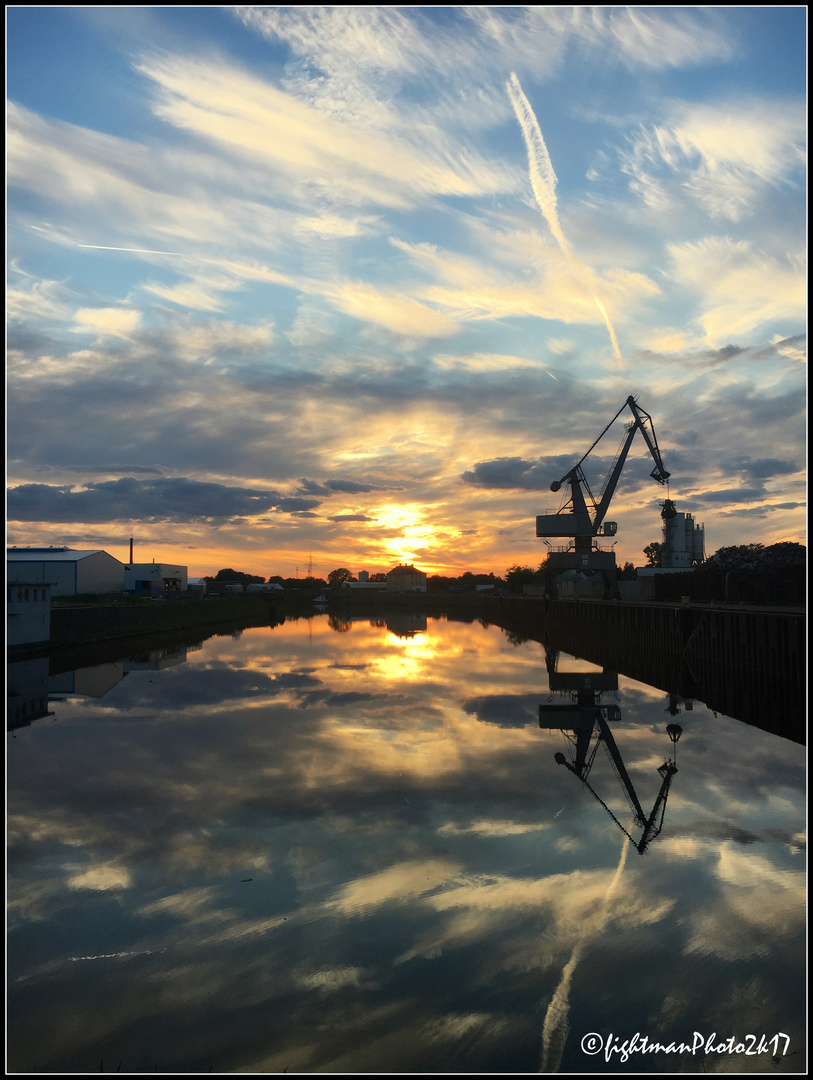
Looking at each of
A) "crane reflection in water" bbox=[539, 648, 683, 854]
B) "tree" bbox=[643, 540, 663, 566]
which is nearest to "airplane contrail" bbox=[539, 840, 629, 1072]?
"crane reflection in water" bbox=[539, 648, 683, 854]

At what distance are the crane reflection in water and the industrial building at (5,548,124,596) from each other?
50783mm

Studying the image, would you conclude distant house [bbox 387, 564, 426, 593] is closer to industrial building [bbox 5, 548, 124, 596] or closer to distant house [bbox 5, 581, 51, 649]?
industrial building [bbox 5, 548, 124, 596]

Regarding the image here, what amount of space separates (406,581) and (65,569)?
367ft

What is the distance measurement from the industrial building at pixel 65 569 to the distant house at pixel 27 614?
84.3ft

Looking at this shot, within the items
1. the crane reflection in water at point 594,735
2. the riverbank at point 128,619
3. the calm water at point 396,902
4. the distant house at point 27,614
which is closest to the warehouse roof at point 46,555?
the riverbank at point 128,619

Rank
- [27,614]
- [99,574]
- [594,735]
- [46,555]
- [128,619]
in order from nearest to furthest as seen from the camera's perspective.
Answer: [594,735], [27,614], [128,619], [46,555], [99,574]

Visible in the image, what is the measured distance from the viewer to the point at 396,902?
8766 millimetres

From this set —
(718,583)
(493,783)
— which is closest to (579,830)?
(493,783)

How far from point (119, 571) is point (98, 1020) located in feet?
252

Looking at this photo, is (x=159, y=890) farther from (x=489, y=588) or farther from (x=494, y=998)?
(x=489, y=588)

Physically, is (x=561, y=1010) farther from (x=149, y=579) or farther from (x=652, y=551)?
(x=652, y=551)

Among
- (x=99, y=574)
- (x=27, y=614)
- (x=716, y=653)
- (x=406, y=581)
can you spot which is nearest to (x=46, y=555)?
(x=99, y=574)

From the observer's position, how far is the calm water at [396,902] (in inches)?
244

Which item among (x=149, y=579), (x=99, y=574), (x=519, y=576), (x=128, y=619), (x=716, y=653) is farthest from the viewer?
(x=519, y=576)
